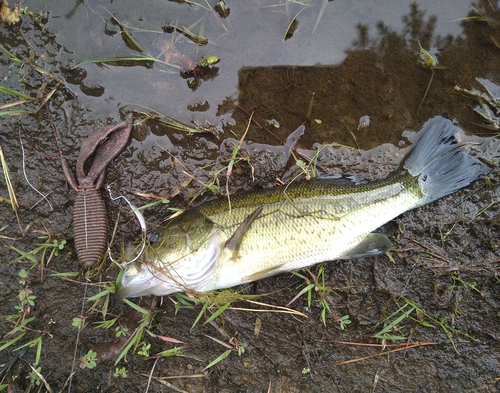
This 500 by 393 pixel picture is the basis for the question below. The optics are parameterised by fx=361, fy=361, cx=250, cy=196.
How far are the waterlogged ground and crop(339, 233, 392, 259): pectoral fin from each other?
0.33 meters

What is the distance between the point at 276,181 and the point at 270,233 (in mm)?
592

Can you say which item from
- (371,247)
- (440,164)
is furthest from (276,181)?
(440,164)

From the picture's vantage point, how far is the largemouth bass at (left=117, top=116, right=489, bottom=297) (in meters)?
2.86

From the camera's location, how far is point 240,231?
9.26ft

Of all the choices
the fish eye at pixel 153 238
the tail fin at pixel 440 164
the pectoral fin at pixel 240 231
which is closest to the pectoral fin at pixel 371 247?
the tail fin at pixel 440 164

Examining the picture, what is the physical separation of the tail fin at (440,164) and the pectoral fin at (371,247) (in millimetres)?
490

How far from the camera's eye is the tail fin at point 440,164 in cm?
307

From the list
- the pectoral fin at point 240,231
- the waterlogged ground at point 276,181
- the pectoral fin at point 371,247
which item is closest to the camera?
the pectoral fin at point 240,231

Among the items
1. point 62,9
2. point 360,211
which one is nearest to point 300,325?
point 360,211

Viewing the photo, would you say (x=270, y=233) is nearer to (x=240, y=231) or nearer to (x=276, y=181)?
(x=240, y=231)

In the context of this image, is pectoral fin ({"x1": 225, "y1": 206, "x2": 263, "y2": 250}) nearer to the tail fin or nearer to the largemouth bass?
the largemouth bass

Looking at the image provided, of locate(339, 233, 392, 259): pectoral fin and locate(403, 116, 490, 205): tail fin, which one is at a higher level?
locate(403, 116, 490, 205): tail fin

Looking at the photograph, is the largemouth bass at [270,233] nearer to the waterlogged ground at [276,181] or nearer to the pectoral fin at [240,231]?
the pectoral fin at [240,231]

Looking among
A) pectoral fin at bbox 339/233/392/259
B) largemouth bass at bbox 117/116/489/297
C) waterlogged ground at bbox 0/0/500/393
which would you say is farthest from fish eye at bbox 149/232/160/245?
pectoral fin at bbox 339/233/392/259
